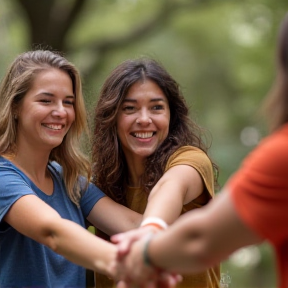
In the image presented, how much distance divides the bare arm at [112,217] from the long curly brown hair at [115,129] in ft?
0.29

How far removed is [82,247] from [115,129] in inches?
42.2

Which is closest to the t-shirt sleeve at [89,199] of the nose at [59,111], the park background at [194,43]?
the nose at [59,111]

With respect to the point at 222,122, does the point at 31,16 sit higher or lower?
lower

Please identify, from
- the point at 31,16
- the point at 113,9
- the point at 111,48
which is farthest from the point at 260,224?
the point at 113,9

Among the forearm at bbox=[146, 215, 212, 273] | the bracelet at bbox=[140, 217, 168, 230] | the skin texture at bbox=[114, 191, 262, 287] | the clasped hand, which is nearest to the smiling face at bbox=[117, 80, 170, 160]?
the bracelet at bbox=[140, 217, 168, 230]

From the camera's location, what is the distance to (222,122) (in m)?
22.2

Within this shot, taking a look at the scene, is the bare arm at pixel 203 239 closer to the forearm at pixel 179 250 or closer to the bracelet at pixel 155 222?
the forearm at pixel 179 250

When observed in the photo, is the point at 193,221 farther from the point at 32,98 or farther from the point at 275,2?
the point at 275,2

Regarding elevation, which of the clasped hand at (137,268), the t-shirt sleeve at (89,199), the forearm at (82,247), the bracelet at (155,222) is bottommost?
the clasped hand at (137,268)

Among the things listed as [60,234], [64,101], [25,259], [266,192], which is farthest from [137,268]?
[64,101]

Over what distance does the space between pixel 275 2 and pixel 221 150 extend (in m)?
4.25

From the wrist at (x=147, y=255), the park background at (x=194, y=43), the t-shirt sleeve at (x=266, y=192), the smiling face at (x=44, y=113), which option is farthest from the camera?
the park background at (x=194, y=43)

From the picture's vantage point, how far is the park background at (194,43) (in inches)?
531

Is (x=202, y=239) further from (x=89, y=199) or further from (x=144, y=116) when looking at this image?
(x=89, y=199)
